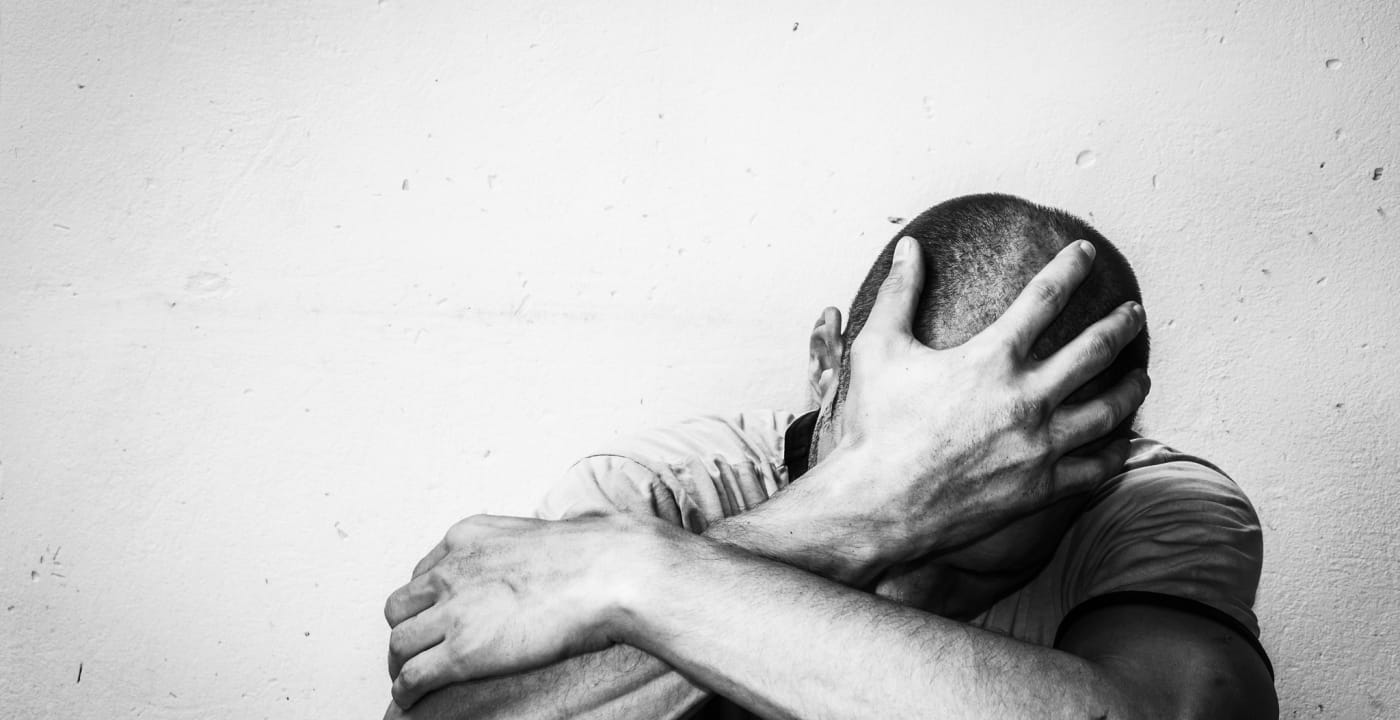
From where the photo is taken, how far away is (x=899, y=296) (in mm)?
1111

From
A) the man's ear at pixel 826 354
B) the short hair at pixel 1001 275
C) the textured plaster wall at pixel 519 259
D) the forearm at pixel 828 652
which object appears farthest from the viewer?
the textured plaster wall at pixel 519 259

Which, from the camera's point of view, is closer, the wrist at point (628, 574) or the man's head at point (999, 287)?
the wrist at point (628, 574)

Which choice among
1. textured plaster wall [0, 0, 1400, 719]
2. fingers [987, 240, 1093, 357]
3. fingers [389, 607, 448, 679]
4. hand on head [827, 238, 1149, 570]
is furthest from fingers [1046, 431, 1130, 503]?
fingers [389, 607, 448, 679]

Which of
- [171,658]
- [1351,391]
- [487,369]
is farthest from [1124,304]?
[171,658]

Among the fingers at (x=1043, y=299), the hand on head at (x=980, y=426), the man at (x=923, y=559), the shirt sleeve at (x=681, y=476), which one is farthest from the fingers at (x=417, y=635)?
the fingers at (x=1043, y=299)

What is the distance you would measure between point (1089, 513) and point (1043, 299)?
363 millimetres

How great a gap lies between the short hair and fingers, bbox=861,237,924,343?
16 millimetres

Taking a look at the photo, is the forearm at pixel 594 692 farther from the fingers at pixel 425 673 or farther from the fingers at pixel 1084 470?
the fingers at pixel 1084 470

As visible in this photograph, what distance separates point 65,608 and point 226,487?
331 millimetres

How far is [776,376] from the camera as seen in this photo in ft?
5.45

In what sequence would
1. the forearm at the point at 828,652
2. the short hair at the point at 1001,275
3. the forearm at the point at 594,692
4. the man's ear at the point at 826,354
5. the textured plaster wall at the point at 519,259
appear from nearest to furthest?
1. the forearm at the point at 828,652
2. the forearm at the point at 594,692
3. the short hair at the point at 1001,275
4. the man's ear at the point at 826,354
5. the textured plaster wall at the point at 519,259

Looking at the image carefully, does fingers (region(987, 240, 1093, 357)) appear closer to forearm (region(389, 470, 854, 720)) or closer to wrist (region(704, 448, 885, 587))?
wrist (region(704, 448, 885, 587))

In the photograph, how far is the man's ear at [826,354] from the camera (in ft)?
4.06

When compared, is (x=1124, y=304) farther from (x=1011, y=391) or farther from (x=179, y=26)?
(x=179, y=26)
